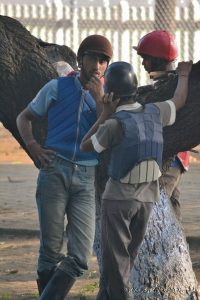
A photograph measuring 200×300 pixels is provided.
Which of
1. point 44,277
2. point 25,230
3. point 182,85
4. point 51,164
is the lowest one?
point 25,230

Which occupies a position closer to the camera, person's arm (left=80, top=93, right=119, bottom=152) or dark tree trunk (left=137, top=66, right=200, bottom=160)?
person's arm (left=80, top=93, right=119, bottom=152)

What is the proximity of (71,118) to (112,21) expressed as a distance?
13730 mm

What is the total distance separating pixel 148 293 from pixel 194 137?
3.43 feet

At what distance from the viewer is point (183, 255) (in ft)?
23.7

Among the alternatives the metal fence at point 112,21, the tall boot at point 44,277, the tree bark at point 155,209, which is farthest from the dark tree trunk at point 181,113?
the metal fence at point 112,21

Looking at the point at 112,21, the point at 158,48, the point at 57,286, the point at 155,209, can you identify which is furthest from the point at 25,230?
the point at 112,21

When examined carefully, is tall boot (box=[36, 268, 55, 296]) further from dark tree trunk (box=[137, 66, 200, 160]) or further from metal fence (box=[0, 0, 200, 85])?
metal fence (box=[0, 0, 200, 85])

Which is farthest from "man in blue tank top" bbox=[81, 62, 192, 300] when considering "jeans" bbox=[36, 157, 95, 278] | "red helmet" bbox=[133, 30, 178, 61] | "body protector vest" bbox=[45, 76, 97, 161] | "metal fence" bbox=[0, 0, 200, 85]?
"metal fence" bbox=[0, 0, 200, 85]

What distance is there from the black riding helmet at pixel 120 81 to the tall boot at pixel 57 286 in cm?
111

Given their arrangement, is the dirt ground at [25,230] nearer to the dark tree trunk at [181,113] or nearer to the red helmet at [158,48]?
the dark tree trunk at [181,113]

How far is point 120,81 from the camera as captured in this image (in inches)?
232

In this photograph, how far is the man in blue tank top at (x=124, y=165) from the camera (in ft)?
19.1

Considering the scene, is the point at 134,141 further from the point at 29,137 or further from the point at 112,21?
the point at 112,21

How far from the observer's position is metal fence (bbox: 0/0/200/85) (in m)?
19.2
